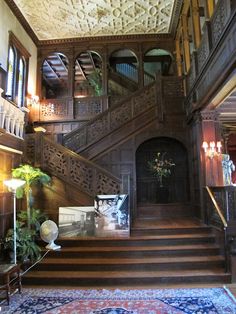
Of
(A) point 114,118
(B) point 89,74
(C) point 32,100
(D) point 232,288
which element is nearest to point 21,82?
(C) point 32,100

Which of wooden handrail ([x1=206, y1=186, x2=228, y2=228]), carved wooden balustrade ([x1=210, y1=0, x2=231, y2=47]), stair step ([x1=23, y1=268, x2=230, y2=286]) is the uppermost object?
carved wooden balustrade ([x1=210, y1=0, x2=231, y2=47])

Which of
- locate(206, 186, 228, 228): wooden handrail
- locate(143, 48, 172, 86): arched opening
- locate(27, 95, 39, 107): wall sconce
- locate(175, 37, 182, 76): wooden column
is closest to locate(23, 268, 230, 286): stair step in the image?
locate(206, 186, 228, 228): wooden handrail

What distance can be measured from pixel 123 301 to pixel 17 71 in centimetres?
773

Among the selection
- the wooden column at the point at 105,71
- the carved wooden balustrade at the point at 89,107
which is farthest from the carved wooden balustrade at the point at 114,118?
the wooden column at the point at 105,71

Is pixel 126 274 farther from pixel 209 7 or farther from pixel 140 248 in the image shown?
pixel 209 7

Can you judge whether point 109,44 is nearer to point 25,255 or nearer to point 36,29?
point 36,29

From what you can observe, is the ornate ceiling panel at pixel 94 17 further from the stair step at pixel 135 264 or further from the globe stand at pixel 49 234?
the stair step at pixel 135 264

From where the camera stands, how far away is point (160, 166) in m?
8.77

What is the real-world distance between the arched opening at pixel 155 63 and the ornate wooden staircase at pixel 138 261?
804 centimetres

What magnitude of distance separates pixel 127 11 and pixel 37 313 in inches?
350

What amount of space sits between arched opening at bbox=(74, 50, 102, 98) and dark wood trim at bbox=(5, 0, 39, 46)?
187 cm

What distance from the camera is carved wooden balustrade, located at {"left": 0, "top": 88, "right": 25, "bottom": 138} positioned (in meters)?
5.92

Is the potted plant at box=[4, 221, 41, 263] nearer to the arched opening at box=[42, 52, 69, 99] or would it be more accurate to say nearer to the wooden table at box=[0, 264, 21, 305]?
the wooden table at box=[0, 264, 21, 305]

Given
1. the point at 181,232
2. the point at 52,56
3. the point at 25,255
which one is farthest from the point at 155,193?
the point at 52,56
